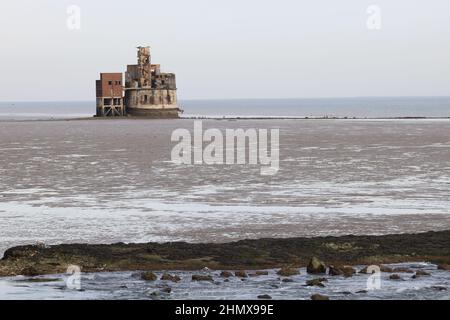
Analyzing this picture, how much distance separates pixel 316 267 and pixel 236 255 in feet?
7.01

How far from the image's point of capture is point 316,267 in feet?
58.0

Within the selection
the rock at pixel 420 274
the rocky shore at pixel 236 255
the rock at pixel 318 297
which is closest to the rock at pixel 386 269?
the rock at pixel 420 274

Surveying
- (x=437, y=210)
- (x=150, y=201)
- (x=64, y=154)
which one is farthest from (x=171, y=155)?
(x=437, y=210)

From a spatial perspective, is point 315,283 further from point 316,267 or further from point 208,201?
point 208,201

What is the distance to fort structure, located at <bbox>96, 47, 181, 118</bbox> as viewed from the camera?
129 metres

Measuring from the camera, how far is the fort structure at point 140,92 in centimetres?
12888

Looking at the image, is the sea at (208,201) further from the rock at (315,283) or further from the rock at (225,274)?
the rock at (225,274)

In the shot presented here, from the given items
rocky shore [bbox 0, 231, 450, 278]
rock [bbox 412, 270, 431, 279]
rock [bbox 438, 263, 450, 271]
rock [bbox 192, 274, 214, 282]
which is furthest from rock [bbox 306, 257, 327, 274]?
rock [bbox 438, 263, 450, 271]

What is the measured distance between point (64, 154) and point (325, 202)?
27938mm

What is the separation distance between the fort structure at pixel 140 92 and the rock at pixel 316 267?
11044 centimetres

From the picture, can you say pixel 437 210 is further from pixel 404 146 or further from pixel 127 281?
pixel 404 146

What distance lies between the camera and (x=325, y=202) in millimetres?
28453
